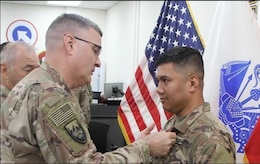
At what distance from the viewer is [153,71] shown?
10.0 ft

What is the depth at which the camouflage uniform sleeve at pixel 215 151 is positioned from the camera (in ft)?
4.76

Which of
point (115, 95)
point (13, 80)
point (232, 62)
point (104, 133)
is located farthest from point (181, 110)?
point (115, 95)

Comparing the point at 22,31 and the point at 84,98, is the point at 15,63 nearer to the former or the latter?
the point at 84,98

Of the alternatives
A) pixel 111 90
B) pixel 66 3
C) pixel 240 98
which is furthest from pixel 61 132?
pixel 66 3

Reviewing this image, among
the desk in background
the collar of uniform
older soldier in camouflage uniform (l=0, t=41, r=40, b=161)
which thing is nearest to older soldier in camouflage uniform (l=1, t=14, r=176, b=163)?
the collar of uniform

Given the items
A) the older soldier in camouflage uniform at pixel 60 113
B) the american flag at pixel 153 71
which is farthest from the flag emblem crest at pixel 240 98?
the older soldier in camouflage uniform at pixel 60 113

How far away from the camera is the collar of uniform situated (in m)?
1.63

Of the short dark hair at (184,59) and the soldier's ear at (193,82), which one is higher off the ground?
the short dark hair at (184,59)

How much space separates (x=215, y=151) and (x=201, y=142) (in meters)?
0.07

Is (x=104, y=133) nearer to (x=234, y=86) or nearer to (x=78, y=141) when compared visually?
(x=234, y=86)

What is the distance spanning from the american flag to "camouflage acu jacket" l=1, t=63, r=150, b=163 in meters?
1.54

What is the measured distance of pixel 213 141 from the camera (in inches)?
58.6

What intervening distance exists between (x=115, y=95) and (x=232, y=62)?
4.35m

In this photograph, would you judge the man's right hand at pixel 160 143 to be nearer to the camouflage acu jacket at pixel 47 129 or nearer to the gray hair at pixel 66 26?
the camouflage acu jacket at pixel 47 129
